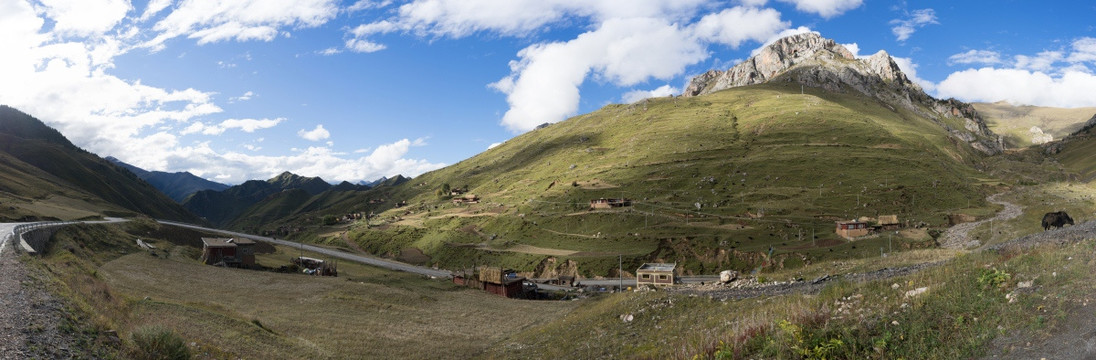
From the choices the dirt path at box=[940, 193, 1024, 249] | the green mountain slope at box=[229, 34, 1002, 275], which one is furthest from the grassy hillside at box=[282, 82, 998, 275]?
the dirt path at box=[940, 193, 1024, 249]

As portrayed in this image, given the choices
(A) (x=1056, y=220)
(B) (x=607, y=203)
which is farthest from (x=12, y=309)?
(B) (x=607, y=203)

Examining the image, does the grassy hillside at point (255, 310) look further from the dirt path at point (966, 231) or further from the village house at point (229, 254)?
the dirt path at point (966, 231)

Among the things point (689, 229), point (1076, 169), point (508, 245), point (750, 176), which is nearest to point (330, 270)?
point (508, 245)

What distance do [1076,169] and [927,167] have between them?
9362 cm

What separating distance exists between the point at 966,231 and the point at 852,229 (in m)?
21.2

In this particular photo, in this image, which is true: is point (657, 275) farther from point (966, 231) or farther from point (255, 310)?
point (966, 231)

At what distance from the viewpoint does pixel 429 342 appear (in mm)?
36406

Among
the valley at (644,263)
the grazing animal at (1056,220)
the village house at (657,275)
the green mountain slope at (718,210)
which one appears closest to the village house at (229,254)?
the valley at (644,263)

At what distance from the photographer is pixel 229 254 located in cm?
8481

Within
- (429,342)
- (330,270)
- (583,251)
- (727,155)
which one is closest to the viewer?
(429,342)

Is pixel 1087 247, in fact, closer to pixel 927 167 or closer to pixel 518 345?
pixel 518 345

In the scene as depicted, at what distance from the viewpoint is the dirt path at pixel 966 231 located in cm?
8791

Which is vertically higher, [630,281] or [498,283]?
[498,283]

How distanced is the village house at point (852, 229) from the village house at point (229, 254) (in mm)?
117060
